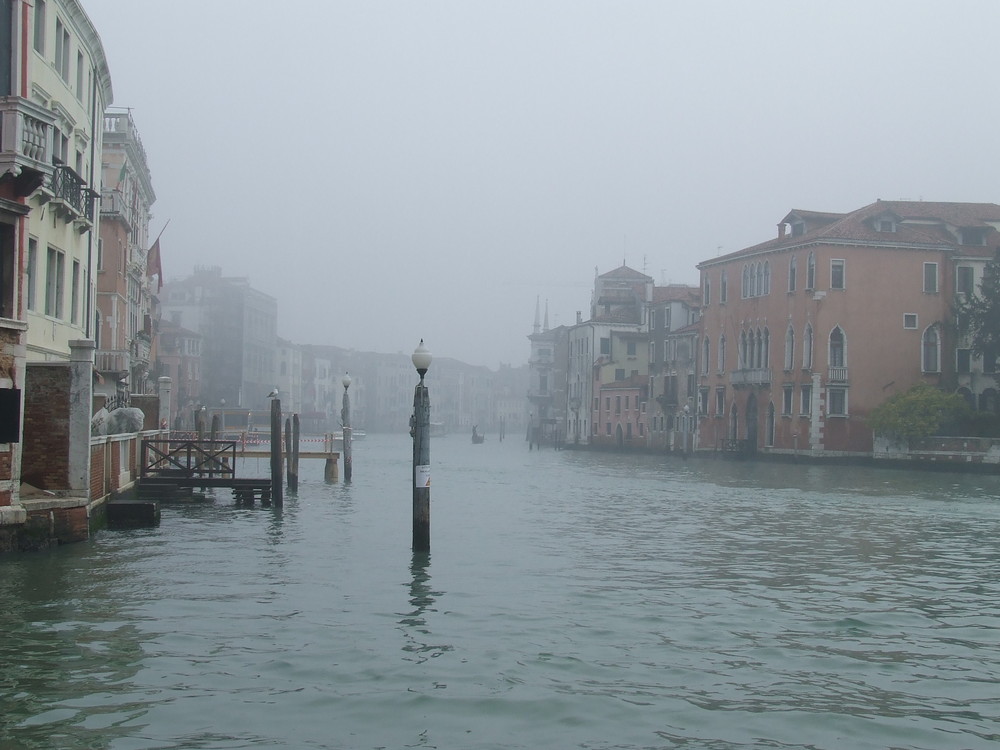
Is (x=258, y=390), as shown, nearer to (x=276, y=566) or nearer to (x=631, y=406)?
(x=631, y=406)

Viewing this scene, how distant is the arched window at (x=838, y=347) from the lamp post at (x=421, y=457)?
42.5 meters

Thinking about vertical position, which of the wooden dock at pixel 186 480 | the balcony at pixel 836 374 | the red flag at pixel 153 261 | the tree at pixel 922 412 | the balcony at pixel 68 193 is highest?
the red flag at pixel 153 261

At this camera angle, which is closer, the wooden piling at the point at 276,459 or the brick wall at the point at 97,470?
the brick wall at the point at 97,470

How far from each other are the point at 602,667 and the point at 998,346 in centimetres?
4780

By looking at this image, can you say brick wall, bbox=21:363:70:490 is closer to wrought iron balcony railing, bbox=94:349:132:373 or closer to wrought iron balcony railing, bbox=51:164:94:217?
wrought iron balcony railing, bbox=51:164:94:217

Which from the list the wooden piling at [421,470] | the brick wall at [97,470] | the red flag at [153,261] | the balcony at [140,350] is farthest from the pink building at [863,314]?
the wooden piling at [421,470]

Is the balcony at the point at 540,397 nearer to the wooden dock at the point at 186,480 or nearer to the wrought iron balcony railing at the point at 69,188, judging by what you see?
the wooden dock at the point at 186,480

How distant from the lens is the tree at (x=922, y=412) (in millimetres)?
51281

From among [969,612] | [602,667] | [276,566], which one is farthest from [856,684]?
[276,566]

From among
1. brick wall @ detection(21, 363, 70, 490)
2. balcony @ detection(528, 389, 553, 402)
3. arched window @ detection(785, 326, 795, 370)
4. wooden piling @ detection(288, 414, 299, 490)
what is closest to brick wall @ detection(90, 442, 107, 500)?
brick wall @ detection(21, 363, 70, 490)

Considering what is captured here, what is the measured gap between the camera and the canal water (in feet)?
27.3

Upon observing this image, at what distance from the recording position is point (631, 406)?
8438 centimetres

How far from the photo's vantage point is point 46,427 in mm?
17016

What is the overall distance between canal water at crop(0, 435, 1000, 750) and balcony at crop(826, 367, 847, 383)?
1363 inches
